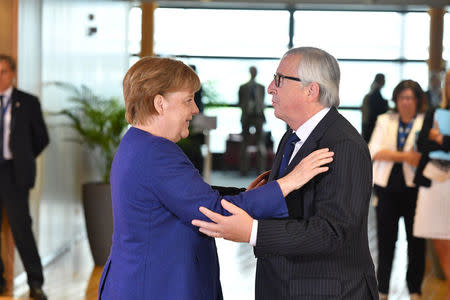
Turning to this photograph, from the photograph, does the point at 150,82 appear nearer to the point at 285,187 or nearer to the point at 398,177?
the point at 285,187

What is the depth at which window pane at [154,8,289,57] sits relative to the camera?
15812mm

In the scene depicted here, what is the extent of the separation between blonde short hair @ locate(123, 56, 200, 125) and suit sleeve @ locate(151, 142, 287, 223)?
0.74ft

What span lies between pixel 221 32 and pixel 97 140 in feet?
28.1

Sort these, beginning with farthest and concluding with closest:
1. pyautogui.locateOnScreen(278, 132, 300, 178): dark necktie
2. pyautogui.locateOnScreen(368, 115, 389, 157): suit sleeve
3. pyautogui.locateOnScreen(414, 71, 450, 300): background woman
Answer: pyautogui.locateOnScreen(368, 115, 389, 157): suit sleeve → pyautogui.locateOnScreen(414, 71, 450, 300): background woman → pyautogui.locateOnScreen(278, 132, 300, 178): dark necktie

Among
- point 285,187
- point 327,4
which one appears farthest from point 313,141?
point 327,4

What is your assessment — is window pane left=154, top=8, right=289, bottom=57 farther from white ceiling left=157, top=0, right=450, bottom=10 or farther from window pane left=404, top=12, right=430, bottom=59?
window pane left=404, top=12, right=430, bottom=59

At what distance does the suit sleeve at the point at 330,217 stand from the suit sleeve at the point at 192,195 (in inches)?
2.2

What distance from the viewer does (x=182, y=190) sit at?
2354 millimetres

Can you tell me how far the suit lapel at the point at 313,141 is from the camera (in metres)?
2.50

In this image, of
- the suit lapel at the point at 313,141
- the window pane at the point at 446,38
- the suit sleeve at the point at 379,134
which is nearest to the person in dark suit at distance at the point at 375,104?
the window pane at the point at 446,38

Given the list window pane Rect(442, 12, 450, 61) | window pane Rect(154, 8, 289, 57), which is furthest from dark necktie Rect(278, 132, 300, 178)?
window pane Rect(154, 8, 289, 57)

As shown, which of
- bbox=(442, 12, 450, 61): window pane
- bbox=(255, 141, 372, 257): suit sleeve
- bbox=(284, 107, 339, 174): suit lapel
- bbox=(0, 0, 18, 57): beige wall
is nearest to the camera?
bbox=(255, 141, 372, 257): suit sleeve

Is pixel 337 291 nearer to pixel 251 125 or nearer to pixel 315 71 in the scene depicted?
pixel 315 71

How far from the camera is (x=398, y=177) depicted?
5973mm
